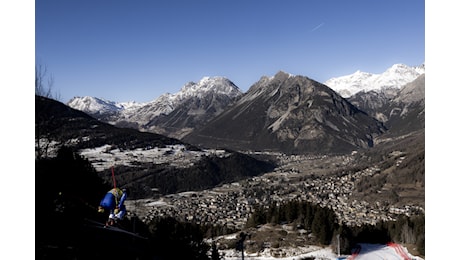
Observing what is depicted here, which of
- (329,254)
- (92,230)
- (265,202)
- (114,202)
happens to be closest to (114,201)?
(114,202)

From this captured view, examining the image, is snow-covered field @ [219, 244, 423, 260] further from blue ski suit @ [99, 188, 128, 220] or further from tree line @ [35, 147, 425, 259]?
blue ski suit @ [99, 188, 128, 220]

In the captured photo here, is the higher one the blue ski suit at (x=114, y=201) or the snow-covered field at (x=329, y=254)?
the blue ski suit at (x=114, y=201)

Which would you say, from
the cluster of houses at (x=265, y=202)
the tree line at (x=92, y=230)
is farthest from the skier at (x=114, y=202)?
the cluster of houses at (x=265, y=202)

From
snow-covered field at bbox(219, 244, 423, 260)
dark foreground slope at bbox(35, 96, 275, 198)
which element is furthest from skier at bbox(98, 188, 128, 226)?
dark foreground slope at bbox(35, 96, 275, 198)

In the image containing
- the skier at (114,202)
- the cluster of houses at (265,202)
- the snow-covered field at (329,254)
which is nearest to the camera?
the skier at (114,202)

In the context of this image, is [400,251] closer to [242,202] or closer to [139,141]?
[242,202]

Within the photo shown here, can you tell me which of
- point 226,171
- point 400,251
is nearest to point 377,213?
point 400,251

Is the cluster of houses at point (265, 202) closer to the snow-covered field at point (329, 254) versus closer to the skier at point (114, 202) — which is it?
the snow-covered field at point (329, 254)

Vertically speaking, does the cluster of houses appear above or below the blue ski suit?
below
